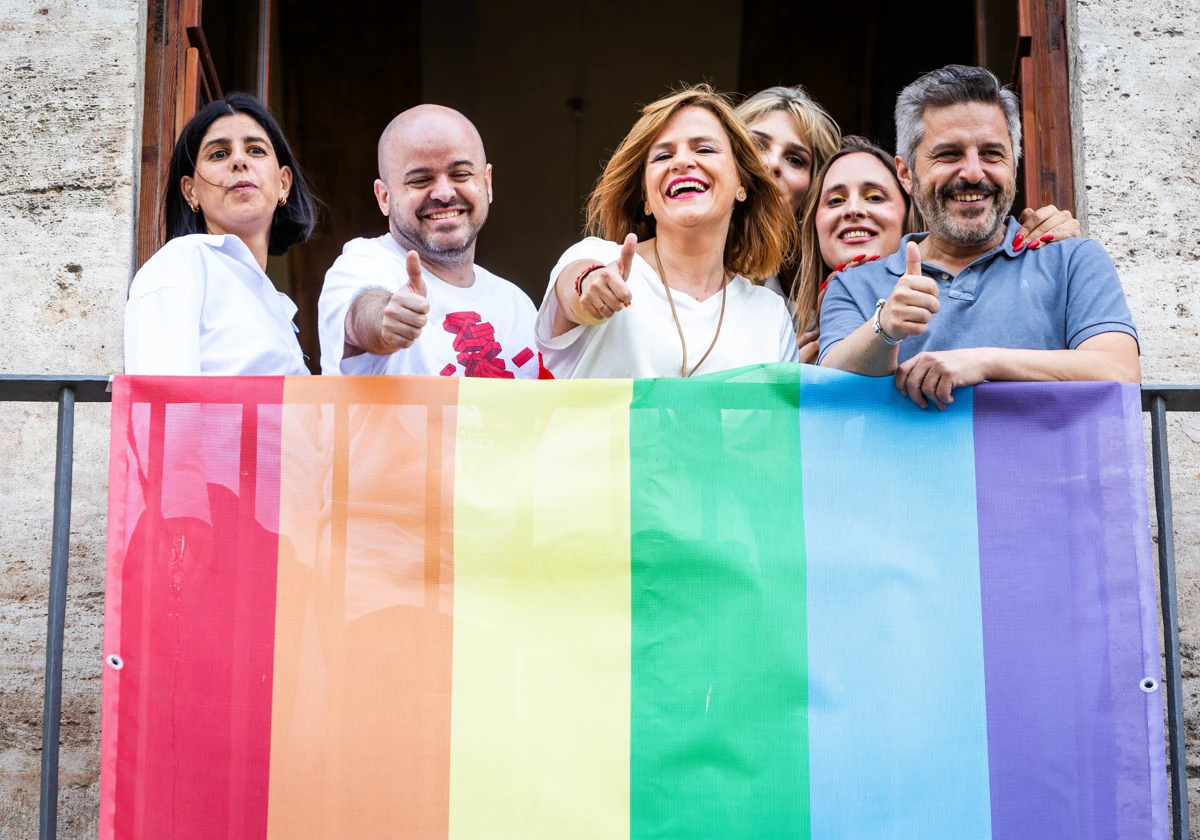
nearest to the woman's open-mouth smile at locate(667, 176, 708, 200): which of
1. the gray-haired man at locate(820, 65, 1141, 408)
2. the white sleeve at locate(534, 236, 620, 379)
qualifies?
the white sleeve at locate(534, 236, 620, 379)

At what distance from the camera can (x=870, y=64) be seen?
813cm

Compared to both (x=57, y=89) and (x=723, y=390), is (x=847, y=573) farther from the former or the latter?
(x=57, y=89)

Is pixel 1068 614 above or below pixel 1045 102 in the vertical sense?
below

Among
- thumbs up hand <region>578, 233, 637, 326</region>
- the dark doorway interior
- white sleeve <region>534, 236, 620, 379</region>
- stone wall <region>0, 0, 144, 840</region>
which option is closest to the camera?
thumbs up hand <region>578, 233, 637, 326</region>

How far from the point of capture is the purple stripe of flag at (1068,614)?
281cm

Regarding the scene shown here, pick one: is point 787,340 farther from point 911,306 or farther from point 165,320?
point 165,320

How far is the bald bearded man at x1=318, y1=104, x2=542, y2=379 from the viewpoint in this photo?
3512mm

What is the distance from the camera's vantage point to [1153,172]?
4.36 m

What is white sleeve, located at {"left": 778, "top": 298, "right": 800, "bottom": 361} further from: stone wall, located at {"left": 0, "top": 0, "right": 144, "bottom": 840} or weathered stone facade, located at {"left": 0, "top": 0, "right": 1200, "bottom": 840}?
stone wall, located at {"left": 0, "top": 0, "right": 144, "bottom": 840}

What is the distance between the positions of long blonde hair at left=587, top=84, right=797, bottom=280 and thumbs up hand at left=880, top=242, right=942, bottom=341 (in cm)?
101

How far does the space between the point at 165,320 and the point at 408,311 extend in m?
0.71

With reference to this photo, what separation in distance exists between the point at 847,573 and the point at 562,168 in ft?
24.6

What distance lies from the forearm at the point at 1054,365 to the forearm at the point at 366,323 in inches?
51.9

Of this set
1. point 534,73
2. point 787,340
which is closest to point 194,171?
point 787,340
